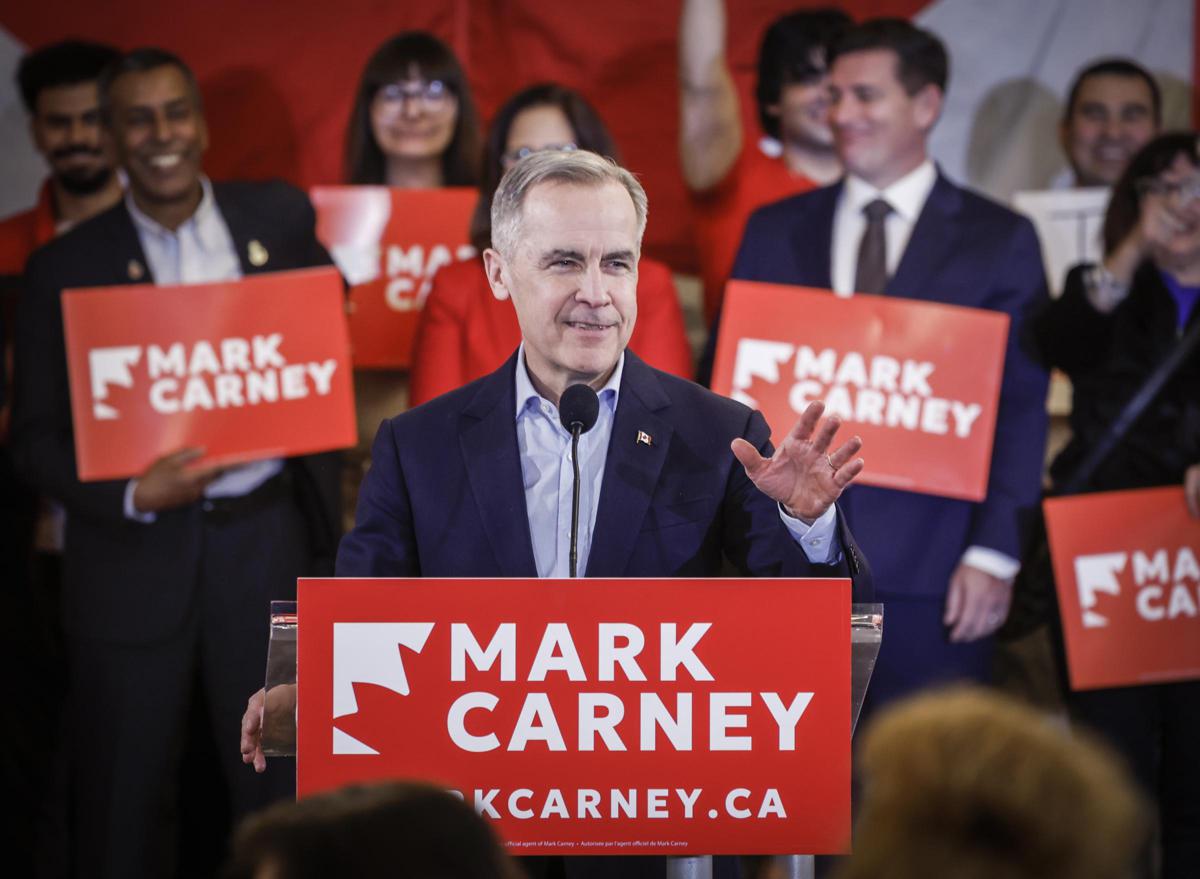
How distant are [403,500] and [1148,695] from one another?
2.19m

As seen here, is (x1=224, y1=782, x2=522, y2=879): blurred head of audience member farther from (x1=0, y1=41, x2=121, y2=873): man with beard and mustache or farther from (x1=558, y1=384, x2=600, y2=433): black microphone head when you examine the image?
(x1=0, y1=41, x2=121, y2=873): man with beard and mustache

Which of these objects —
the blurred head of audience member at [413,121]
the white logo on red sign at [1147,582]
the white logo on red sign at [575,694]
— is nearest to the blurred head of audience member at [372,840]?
the white logo on red sign at [575,694]

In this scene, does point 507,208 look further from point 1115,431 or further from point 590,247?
point 1115,431

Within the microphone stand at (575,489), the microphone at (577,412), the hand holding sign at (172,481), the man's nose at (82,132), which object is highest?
the man's nose at (82,132)

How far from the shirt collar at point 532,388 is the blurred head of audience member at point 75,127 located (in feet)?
8.33

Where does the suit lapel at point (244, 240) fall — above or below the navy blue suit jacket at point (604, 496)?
above

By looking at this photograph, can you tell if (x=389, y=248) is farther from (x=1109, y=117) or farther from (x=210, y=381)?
(x=1109, y=117)

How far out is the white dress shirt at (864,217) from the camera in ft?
12.9

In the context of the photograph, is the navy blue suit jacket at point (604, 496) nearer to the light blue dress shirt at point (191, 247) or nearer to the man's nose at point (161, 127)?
the light blue dress shirt at point (191, 247)

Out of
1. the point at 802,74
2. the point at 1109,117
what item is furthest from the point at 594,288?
the point at 1109,117

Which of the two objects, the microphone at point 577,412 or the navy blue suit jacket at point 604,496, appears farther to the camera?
the navy blue suit jacket at point 604,496

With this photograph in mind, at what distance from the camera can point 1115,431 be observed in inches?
151

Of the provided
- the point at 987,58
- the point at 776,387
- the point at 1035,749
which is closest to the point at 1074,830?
the point at 1035,749

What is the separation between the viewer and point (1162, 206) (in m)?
3.81
